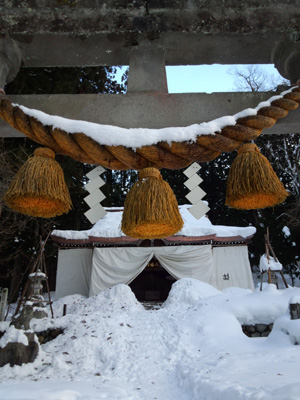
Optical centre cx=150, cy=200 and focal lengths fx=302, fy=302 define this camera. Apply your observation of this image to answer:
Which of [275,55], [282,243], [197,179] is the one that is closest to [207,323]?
[197,179]

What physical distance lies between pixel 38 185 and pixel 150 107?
753mm

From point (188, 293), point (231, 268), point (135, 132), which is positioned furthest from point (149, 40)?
point (231, 268)

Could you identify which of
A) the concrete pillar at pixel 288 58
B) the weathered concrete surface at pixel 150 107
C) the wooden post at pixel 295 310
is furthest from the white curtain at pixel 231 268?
the weathered concrete surface at pixel 150 107

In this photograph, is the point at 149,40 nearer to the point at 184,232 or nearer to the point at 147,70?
the point at 147,70

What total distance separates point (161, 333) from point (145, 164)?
616 centimetres

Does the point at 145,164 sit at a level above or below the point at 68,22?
below

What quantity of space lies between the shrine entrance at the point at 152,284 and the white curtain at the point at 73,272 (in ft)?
8.87

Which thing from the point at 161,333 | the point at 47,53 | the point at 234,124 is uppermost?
the point at 47,53

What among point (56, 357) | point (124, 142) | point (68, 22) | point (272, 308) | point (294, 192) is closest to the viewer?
point (124, 142)

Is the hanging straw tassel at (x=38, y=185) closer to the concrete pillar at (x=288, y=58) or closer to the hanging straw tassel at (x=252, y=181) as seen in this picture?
the hanging straw tassel at (x=252, y=181)

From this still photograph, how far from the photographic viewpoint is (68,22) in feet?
5.88

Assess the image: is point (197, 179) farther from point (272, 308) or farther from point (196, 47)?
point (272, 308)

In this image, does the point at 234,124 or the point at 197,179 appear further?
the point at 197,179

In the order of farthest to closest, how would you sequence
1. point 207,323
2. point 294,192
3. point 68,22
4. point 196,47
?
point 294,192
point 207,323
point 196,47
point 68,22
